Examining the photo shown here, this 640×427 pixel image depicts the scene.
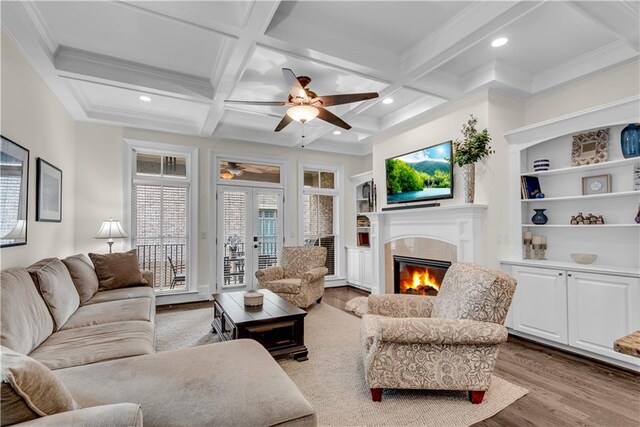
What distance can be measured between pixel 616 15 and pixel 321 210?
15.9 ft

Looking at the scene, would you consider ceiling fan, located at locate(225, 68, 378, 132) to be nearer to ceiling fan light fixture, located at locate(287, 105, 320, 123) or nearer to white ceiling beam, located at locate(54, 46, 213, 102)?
ceiling fan light fixture, located at locate(287, 105, 320, 123)

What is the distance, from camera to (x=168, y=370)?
1.62 m

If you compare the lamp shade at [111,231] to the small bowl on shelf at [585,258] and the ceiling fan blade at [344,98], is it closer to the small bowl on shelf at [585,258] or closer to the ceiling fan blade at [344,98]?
the ceiling fan blade at [344,98]

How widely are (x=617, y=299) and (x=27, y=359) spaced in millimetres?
3884

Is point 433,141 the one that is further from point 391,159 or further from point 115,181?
point 115,181

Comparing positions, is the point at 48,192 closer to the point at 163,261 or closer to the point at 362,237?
the point at 163,261

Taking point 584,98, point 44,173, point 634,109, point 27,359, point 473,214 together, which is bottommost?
point 27,359

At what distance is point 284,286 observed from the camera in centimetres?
435

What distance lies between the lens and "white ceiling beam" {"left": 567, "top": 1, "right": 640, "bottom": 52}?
87.6 inches

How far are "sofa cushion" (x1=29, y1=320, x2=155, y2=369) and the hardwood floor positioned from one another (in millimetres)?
2267

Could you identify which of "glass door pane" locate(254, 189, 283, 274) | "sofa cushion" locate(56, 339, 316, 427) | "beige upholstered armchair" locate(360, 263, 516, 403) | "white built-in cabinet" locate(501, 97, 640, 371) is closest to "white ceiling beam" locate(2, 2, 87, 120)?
"sofa cushion" locate(56, 339, 316, 427)

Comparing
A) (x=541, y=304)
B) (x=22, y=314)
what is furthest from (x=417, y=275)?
(x=22, y=314)

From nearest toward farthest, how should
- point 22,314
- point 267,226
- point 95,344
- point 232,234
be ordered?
point 22,314 < point 95,344 < point 232,234 < point 267,226

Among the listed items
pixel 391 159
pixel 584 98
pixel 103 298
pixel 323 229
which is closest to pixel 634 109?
pixel 584 98
